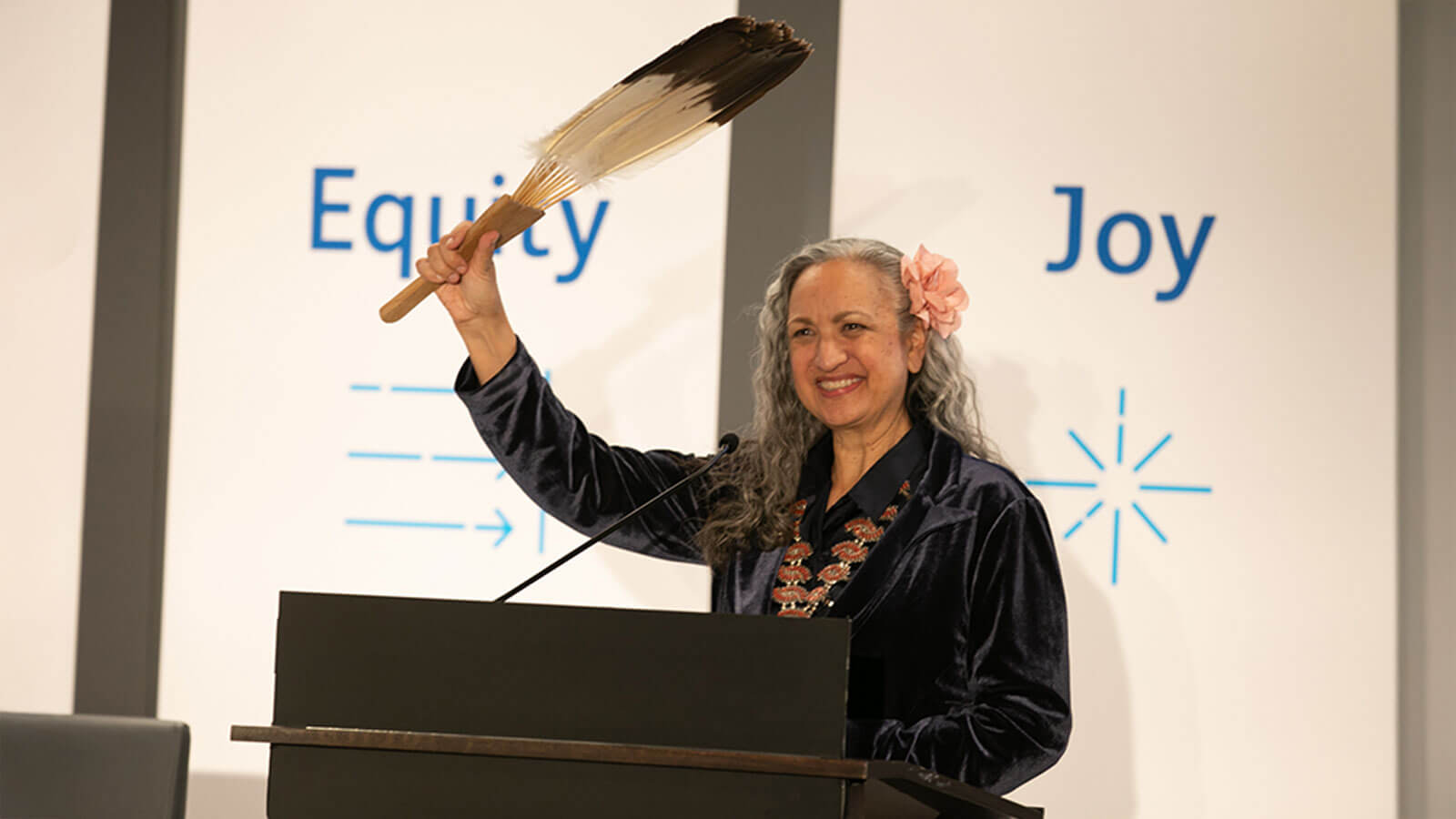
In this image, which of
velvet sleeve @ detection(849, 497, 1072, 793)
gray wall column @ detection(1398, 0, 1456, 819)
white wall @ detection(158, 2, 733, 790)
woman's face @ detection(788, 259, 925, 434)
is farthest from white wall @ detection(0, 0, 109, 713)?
gray wall column @ detection(1398, 0, 1456, 819)

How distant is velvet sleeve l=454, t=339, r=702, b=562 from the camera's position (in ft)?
7.38

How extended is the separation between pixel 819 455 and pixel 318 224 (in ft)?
5.65

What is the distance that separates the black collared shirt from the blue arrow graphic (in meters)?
1.26

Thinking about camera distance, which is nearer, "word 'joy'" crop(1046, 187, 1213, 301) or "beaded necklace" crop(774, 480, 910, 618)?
"beaded necklace" crop(774, 480, 910, 618)

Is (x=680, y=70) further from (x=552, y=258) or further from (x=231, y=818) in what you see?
(x=231, y=818)

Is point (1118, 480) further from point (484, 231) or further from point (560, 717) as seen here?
point (560, 717)

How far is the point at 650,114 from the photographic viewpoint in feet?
6.54

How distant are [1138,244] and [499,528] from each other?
1681mm

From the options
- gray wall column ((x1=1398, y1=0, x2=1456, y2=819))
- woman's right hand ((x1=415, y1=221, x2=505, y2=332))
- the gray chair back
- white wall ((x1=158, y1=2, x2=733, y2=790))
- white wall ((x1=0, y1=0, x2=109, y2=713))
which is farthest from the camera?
white wall ((x1=0, y1=0, x2=109, y2=713))

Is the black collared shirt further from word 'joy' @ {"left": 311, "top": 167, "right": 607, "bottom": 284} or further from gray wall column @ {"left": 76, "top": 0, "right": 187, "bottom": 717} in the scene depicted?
gray wall column @ {"left": 76, "top": 0, "right": 187, "bottom": 717}

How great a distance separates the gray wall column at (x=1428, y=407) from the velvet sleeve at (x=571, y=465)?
175cm

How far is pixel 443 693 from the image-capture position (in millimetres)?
1441

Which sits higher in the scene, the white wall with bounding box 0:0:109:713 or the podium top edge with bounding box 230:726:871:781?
the white wall with bounding box 0:0:109:713

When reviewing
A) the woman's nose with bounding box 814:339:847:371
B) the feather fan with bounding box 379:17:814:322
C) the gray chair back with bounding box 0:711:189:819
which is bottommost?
the gray chair back with bounding box 0:711:189:819
